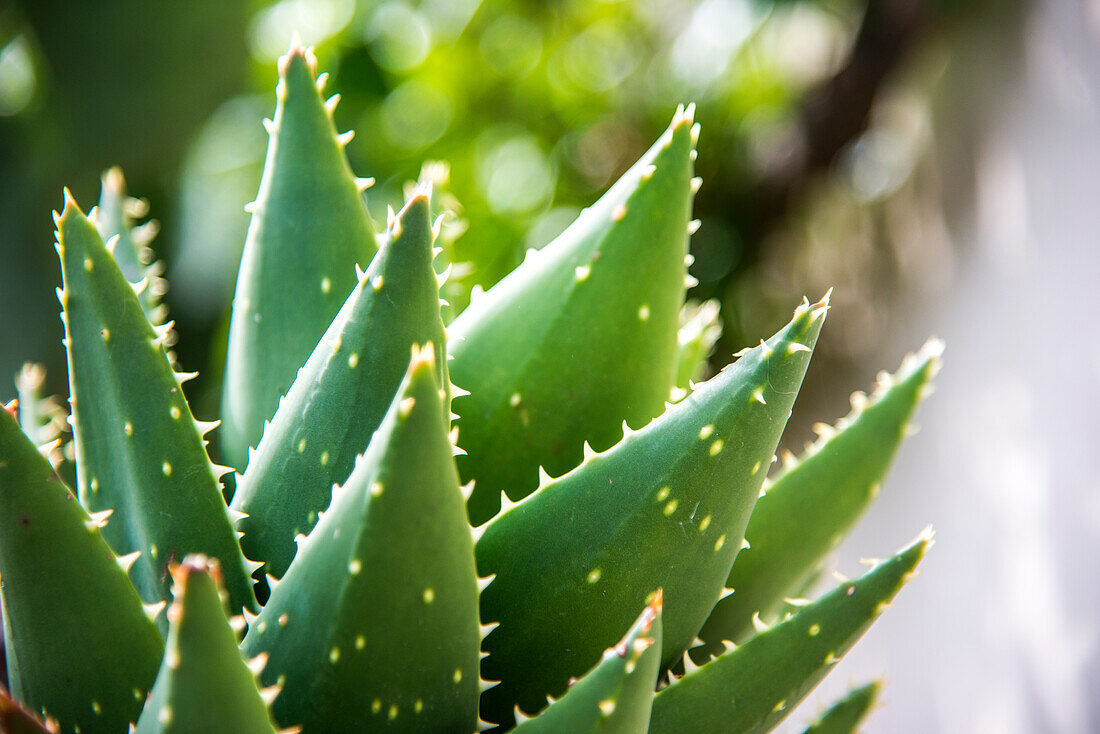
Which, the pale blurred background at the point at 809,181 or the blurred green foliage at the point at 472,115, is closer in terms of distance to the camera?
the pale blurred background at the point at 809,181

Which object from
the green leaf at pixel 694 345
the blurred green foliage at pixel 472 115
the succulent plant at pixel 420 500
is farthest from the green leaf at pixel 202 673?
the blurred green foliage at pixel 472 115

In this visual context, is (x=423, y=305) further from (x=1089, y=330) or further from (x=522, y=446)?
(x=1089, y=330)

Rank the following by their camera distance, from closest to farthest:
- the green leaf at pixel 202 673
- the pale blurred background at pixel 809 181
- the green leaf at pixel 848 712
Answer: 1. the green leaf at pixel 202 673
2. the green leaf at pixel 848 712
3. the pale blurred background at pixel 809 181

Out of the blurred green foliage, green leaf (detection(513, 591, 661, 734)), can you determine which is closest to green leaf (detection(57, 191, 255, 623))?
green leaf (detection(513, 591, 661, 734))

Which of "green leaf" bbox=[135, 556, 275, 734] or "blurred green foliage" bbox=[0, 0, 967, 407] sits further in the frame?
"blurred green foliage" bbox=[0, 0, 967, 407]

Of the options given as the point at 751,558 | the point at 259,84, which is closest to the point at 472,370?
the point at 751,558

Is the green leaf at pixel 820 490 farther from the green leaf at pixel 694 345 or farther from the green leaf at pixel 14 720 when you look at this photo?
the green leaf at pixel 14 720

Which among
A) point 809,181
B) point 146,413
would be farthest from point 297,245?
point 809,181

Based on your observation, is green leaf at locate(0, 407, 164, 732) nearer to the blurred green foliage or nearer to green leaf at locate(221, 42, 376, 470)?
green leaf at locate(221, 42, 376, 470)
